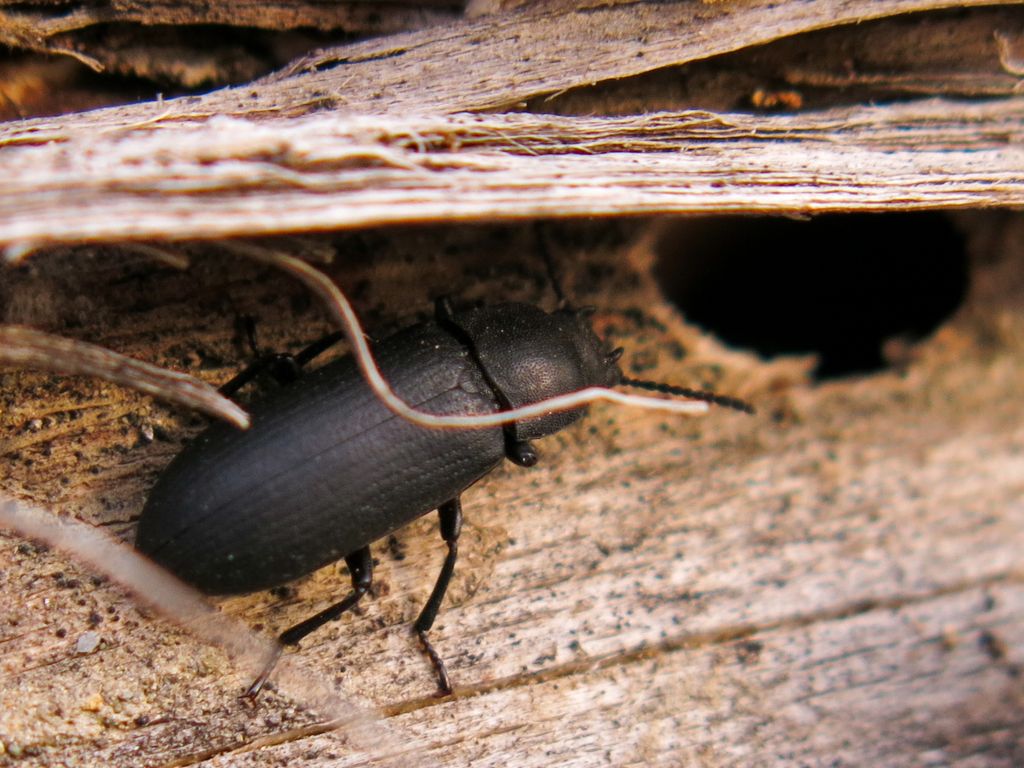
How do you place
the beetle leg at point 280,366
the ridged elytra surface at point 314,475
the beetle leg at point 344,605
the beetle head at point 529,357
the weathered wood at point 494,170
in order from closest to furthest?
1. the weathered wood at point 494,170
2. the ridged elytra surface at point 314,475
3. the beetle leg at point 344,605
4. the beetle leg at point 280,366
5. the beetle head at point 529,357

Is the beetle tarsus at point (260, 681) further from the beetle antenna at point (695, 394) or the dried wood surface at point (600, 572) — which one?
the beetle antenna at point (695, 394)


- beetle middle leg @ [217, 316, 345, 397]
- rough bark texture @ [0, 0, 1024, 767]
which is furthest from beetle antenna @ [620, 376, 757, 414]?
beetle middle leg @ [217, 316, 345, 397]

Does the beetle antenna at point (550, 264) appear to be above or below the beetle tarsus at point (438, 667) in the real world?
above

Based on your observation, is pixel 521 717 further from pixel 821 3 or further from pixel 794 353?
pixel 821 3

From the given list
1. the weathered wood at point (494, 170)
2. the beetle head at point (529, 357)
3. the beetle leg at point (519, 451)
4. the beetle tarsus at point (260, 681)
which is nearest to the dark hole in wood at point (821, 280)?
the beetle head at point (529, 357)

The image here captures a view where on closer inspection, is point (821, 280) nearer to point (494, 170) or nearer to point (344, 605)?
point (494, 170)

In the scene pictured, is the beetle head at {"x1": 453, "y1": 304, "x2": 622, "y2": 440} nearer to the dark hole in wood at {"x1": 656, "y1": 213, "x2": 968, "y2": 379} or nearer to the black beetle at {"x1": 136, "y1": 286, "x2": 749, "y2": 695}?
the black beetle at {"x1": 136, "y1": 286, "x2": 749, "y2": 695}

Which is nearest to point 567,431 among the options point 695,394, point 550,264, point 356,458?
point 695,394

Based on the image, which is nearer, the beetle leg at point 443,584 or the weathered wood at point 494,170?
the weathered wood at point 494,170
